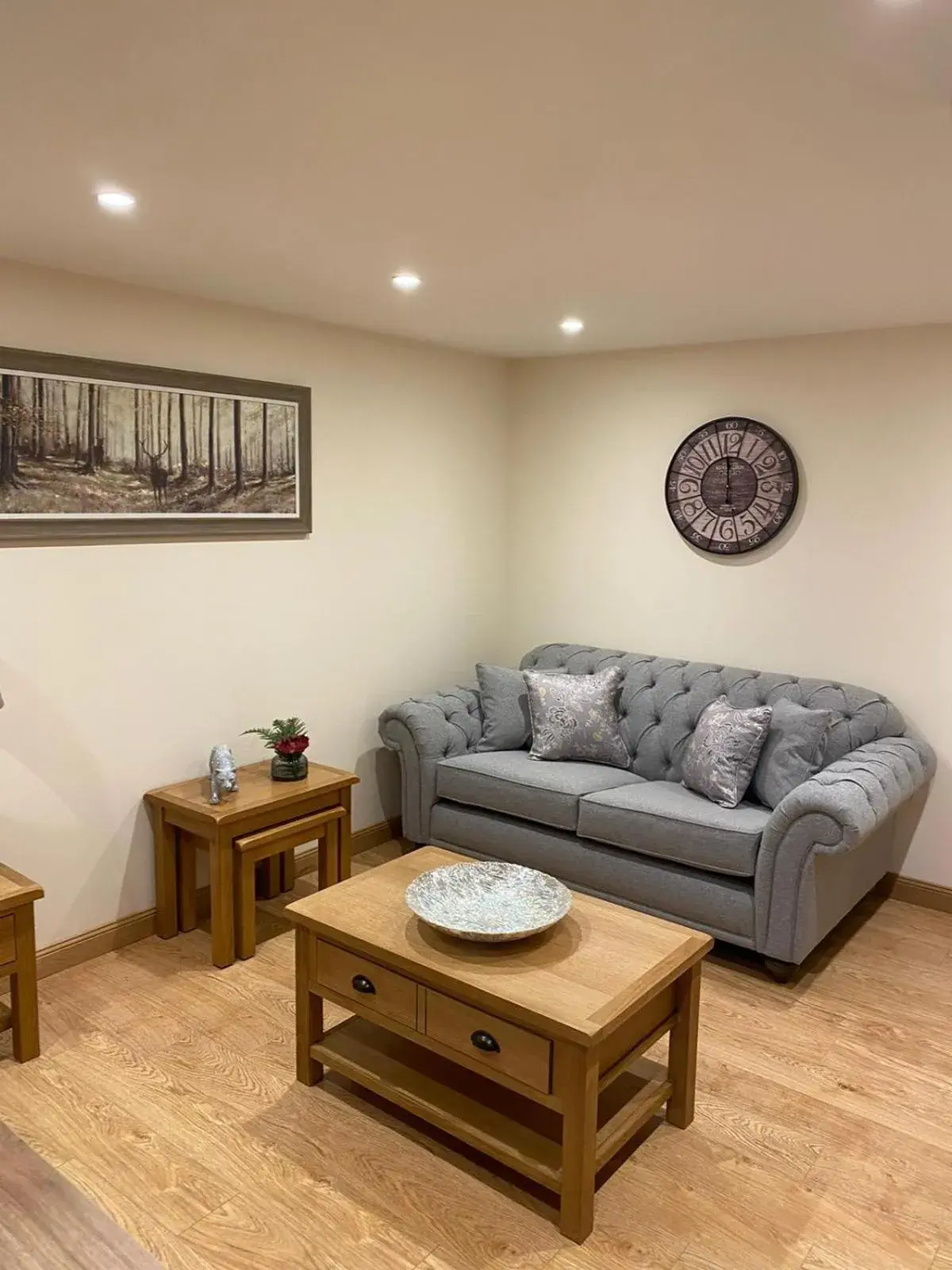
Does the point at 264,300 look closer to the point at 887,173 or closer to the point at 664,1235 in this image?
the point at 887,173

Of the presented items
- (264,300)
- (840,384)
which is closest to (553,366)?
(840,384)

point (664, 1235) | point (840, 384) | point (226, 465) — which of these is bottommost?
point (664, 1235)

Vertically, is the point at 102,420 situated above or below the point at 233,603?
above

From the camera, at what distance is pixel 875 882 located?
3.79m

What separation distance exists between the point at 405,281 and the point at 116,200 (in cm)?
102

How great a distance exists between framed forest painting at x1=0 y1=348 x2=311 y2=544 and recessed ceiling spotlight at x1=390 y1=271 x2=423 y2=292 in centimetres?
77

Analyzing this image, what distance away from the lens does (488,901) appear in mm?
2473

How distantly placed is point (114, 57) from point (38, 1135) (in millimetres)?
2406

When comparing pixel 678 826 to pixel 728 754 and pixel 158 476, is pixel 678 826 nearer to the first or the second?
pixel 728 754

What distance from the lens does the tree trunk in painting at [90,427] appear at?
3.11 metres

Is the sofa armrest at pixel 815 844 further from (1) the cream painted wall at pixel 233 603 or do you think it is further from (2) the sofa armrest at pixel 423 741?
(1) the cream painted wall at pixel 233 603

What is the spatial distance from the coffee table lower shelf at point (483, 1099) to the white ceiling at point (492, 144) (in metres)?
2.13

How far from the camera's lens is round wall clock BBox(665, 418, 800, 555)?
4.01 metres

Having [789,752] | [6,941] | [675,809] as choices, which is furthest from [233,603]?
[789,752]
